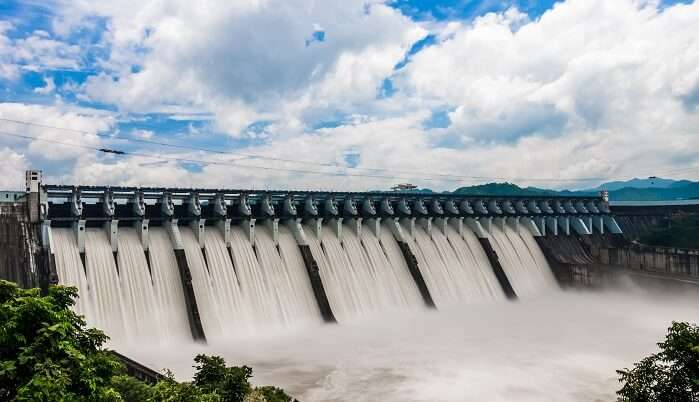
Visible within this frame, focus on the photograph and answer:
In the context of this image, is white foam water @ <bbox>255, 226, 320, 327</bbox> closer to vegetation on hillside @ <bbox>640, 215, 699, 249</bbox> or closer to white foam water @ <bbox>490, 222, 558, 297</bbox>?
white foam water @ <bbox>490, 222, 558, 297</bbox>

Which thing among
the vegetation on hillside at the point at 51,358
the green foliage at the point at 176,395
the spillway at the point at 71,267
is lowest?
the green foliage at the point at 176,395

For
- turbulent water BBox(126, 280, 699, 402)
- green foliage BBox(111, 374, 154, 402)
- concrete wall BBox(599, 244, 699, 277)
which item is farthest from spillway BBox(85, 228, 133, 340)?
concrete wall BBox(599, 244, 699, 277)

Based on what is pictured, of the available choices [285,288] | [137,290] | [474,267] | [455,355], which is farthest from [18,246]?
[474,267]

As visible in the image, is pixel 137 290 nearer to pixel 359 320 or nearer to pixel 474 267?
pixel 359 320

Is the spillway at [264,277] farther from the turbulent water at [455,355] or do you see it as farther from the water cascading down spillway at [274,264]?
the turbulent water at [455,355]

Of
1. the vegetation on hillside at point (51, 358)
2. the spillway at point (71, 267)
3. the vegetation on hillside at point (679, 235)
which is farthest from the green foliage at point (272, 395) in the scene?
the vegetation on hillside at point (679, 235)
